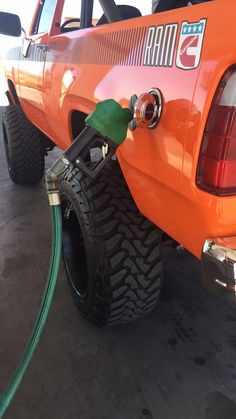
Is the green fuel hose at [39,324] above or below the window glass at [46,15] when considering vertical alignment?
below

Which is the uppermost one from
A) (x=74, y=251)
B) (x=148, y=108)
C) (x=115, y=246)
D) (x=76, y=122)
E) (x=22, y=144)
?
(x=148, y=108)

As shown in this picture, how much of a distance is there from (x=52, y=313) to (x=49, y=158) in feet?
9.88

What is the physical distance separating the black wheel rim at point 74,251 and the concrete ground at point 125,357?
0.21 metres

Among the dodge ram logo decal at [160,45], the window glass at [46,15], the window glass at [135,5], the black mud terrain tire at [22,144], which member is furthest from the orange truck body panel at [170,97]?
the black mud terrain tire at [22,144]

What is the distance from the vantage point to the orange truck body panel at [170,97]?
102 centimetres

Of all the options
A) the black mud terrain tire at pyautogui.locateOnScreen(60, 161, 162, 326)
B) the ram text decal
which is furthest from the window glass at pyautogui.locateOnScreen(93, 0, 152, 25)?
the ram text decal

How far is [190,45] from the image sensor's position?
3.56 feet

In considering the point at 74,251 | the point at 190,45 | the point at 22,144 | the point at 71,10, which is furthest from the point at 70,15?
the point at 190,45

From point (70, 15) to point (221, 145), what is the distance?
202 centimetres

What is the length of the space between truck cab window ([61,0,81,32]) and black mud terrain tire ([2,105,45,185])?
108cm

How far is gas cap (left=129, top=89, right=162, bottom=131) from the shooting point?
3.89 feet

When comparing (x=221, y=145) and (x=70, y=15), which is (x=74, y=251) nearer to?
(x=221, y=145)

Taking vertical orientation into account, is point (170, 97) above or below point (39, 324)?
above

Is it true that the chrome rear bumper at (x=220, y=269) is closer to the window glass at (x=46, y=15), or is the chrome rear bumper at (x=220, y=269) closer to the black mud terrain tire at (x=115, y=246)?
the black mud terrain tire at (x=115, y=246)
